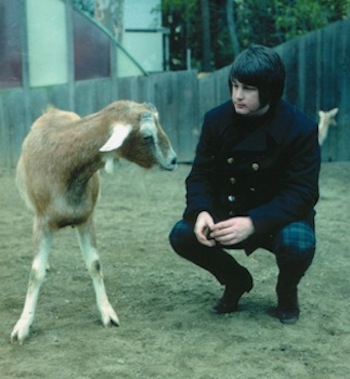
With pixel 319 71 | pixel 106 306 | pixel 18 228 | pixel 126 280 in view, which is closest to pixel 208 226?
pixel 106 306

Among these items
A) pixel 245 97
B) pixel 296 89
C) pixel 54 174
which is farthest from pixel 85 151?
pixel 296 89

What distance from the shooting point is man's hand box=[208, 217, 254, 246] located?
12.1 feet

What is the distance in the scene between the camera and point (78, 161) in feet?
12.9

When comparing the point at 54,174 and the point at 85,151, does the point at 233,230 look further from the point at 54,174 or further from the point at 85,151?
the point at 54,174

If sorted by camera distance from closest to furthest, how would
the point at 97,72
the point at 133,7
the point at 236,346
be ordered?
the point at 236,346, the point at 97,72, the point at 133,7

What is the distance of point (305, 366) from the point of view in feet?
11.5

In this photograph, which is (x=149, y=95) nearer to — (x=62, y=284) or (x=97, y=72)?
(x=97, y=72)

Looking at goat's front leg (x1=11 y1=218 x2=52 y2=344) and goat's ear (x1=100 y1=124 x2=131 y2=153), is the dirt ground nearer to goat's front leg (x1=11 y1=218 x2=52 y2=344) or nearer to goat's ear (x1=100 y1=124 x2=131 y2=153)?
goat's front leg (x1=11 y1=218 x2=52 y2=344)

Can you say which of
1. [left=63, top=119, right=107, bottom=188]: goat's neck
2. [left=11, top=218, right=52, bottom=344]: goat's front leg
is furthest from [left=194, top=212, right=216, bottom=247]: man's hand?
[left=11, top=218, right=52, bottom=344]: goat's front leg

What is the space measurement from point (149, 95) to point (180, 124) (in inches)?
24.3

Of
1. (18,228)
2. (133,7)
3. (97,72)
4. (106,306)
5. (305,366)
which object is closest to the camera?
(305,366)

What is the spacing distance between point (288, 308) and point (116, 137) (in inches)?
53.7

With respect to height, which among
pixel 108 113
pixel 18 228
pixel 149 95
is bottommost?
pixel 18 228

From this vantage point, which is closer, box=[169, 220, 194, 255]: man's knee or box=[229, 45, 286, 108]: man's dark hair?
box=[229, 45, 286, 108]: man's dark hair
